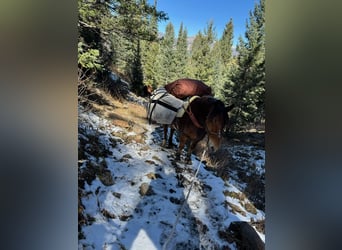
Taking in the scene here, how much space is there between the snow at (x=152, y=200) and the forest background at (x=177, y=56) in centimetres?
20

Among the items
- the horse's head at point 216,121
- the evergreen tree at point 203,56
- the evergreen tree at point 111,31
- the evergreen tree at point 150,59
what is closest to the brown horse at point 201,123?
the horse's head at point 216,121

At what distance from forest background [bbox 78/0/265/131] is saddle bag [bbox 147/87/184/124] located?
0.16ft

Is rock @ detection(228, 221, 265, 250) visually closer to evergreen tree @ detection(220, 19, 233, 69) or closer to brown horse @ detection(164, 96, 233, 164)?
brown horse @ detection(164, 96, 233, 164)

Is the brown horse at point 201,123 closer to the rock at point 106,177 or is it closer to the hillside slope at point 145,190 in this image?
the hillside slope at point 145,190

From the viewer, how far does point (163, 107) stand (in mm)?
1295

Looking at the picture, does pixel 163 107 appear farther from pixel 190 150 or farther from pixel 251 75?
pixel 251 75

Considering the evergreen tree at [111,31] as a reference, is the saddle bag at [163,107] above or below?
below

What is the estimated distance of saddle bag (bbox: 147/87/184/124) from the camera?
4.19 feet

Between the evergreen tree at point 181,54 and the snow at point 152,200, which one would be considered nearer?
the snow at point 152,200

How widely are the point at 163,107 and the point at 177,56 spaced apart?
0.23m

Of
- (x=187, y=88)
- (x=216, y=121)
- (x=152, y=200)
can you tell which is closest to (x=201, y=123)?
(x=216, y=121)

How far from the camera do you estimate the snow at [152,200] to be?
1118 mm
